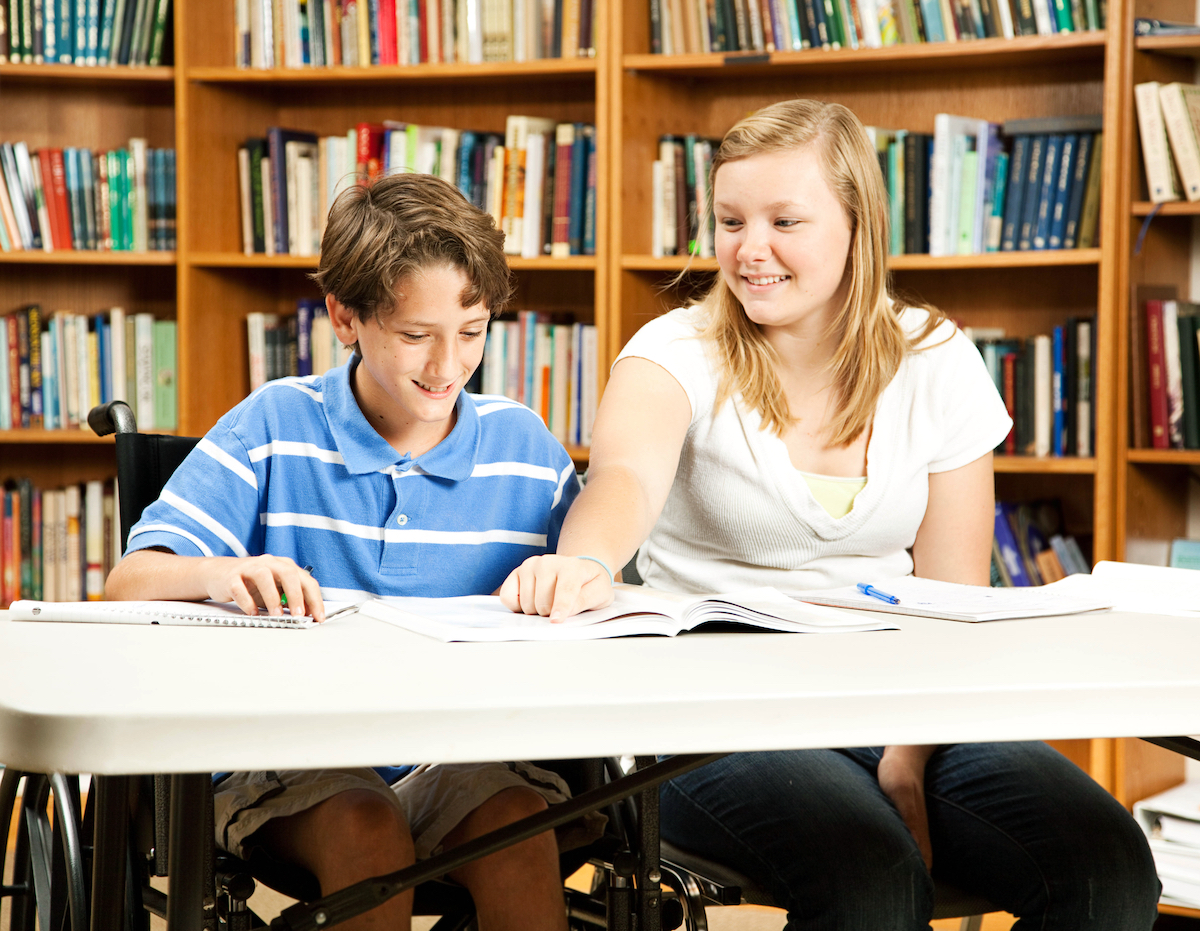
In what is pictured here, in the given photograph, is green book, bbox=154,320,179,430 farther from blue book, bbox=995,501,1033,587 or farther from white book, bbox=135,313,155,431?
blue book, bbox=995,501,1033,587

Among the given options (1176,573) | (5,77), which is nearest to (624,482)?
(1176,573)

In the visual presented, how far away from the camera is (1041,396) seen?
8.09 ft

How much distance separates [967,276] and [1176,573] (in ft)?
5.45

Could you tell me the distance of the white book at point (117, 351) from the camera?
2.85m

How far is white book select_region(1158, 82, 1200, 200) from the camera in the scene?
7.39 feet

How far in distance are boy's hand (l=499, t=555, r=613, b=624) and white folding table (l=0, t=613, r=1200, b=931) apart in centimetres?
11

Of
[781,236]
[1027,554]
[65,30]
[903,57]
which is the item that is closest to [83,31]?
[65,30]

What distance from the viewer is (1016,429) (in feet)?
8.19

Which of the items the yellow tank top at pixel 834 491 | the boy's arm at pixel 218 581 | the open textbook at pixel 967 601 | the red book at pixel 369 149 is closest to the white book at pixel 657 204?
the red book at pixel 369 149

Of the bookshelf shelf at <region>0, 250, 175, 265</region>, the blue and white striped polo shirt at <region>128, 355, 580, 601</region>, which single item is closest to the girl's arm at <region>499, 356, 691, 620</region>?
the blue and white striped polo shirt at <region>128, 355, 580, 601</region>

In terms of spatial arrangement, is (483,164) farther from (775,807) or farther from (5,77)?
(775,807)

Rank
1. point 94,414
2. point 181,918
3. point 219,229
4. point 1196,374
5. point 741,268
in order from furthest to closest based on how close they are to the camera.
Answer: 1. point 219,229
2. point 1196,374
3. point 741,268
4. point 94,414
5. point 181,918

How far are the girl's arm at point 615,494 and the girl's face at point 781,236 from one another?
16 centimetres

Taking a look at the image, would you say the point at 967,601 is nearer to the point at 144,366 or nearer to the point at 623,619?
the point at 623,619
